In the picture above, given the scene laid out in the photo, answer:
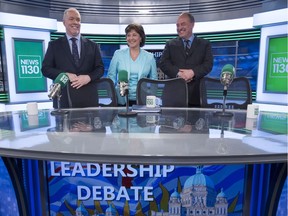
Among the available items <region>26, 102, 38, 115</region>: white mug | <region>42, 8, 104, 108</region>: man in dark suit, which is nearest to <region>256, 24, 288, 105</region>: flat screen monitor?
<region>42, 8, 104, 108</region>: man in dark suit

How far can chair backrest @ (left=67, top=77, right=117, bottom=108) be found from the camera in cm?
Result: 213

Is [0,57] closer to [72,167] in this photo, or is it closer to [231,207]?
[72,167]

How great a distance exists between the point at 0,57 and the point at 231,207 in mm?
5585

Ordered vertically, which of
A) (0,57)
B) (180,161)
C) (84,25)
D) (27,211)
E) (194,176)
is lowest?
(27,211)

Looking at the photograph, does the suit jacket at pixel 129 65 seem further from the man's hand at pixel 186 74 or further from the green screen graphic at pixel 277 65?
the green screen graphic at pixel 277 65

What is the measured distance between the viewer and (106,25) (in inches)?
252

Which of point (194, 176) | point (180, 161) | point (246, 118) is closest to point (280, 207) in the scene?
point (194, 176)

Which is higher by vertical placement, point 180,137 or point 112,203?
point 180,137

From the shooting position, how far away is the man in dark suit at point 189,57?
2434mm

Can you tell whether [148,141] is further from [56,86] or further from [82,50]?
[82,50]

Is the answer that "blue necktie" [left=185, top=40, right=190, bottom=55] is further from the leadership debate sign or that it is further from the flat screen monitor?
the leadership debate sign

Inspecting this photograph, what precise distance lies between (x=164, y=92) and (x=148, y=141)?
1243 millimetres

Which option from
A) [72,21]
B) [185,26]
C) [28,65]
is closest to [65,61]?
[72,21]

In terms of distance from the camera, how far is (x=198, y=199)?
3.99 ft
